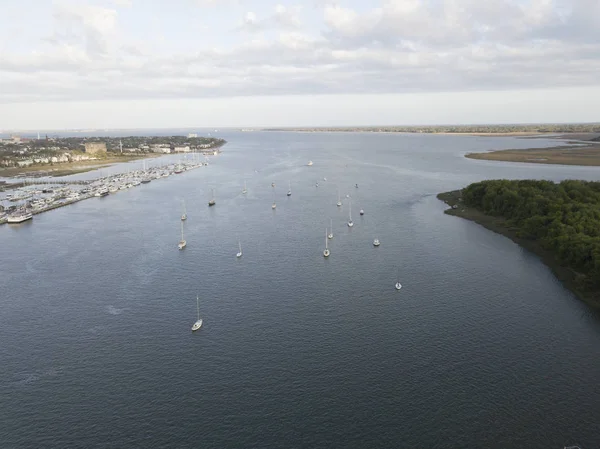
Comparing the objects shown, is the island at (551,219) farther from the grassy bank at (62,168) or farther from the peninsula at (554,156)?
the grassy bank at (62,168)

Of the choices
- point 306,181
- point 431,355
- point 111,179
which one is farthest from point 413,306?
point 111,179

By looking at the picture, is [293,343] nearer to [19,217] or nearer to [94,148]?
[19,217]

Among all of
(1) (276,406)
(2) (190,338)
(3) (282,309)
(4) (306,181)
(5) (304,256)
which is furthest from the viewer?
(4) (306,181)

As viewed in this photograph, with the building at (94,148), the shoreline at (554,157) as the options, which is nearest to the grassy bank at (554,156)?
the shoreline at (554,157)

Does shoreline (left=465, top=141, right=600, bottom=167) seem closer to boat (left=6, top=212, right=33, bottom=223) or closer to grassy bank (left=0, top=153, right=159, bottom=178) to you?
grassy bank (left=0, top=153, right=159, bottom=178)

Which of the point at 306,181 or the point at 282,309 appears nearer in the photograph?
the point at 282,309

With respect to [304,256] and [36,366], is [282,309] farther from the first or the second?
[36,366]
